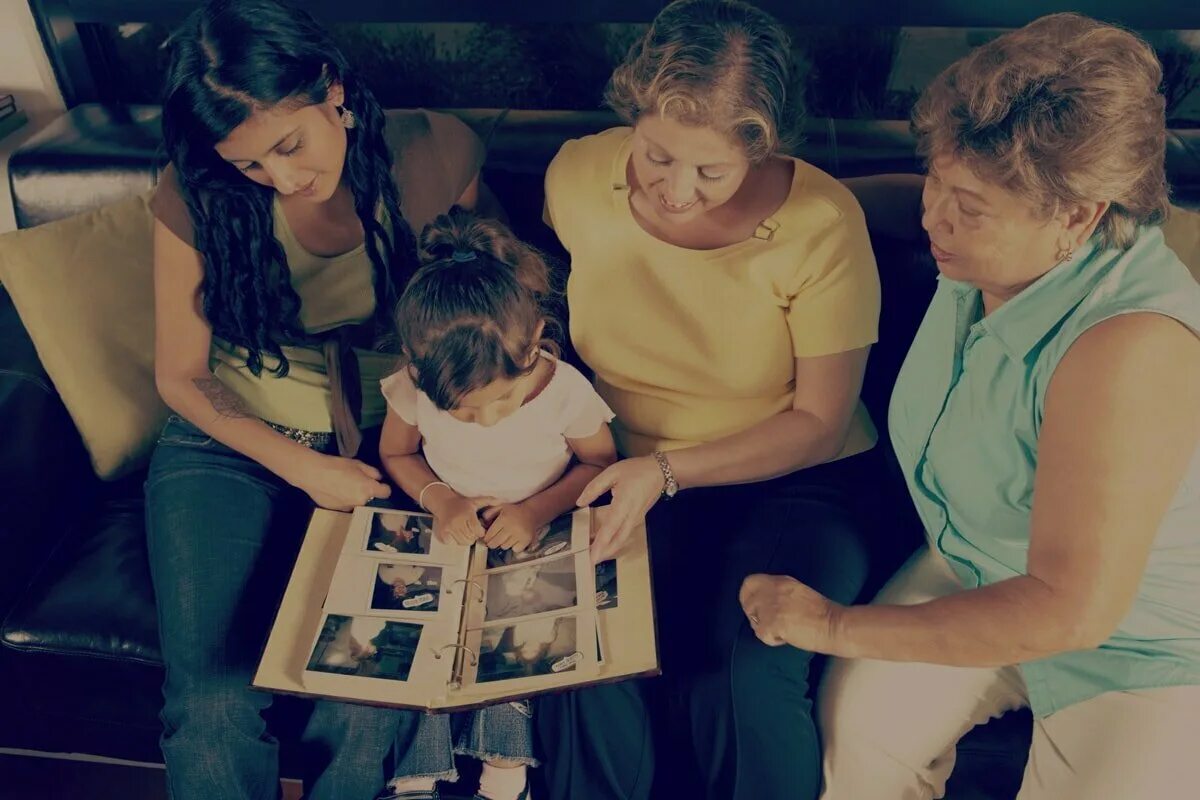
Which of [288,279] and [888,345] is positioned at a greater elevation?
[288,279]

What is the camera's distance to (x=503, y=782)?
1.56 metres

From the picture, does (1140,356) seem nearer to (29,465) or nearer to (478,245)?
(478,245)

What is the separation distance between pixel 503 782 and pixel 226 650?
0.49m

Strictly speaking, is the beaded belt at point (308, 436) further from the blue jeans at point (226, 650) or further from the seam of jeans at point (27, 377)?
the seam of jeans at point (27, 377)

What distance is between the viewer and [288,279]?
165 centimetres

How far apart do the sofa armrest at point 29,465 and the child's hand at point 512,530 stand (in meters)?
0.88

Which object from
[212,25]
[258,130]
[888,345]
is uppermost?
[212,25]

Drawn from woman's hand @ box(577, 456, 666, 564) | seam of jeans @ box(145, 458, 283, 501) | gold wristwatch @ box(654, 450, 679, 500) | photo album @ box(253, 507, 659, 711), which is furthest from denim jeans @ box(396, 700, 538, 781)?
seam of jeans @ box(145, 458, 283, 501)

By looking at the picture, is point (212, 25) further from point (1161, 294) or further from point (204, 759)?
point (1161, 294)

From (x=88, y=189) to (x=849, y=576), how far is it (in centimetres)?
167

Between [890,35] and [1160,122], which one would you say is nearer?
[1160,122]

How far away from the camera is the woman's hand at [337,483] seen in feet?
5.38

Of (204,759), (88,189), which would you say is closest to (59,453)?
(88,189)

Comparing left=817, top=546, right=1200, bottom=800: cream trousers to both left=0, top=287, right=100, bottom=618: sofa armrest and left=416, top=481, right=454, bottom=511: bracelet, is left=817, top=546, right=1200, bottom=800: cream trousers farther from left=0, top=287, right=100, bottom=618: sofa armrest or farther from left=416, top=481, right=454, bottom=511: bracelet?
left=0, top=287, right=100, bottom=618: sofa armrest
